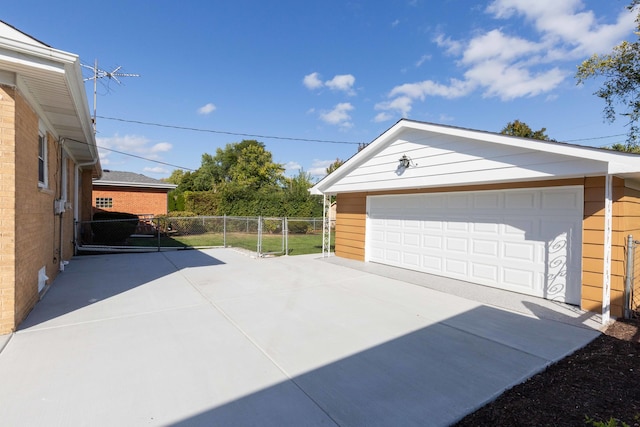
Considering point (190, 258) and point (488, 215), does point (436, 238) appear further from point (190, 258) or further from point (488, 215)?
point (190, 258)

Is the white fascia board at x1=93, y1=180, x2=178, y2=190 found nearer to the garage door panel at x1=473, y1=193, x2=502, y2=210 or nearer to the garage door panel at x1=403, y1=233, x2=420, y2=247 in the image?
the garage door panel at x1=403, y1=233, x2=420, y2=247

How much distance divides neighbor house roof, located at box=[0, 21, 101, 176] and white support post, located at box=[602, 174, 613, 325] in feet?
24.8

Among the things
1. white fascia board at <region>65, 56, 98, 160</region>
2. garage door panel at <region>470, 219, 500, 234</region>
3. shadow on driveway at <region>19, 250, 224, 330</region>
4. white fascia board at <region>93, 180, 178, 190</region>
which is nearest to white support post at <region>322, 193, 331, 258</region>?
shadow on driveway at <region>19, 250, 224, 330</region>

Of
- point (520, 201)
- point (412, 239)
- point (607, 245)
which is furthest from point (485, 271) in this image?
point (607, 245)

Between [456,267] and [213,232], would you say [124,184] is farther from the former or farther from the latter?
[456,267]

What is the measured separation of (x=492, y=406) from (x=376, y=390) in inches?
→ 36.8

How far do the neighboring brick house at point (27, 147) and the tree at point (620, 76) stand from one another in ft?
45.3

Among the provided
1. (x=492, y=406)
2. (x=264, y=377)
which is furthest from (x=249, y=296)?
(x=492, y=406)

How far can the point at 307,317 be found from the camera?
4773 millimetres

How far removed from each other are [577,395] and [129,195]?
23437 mm

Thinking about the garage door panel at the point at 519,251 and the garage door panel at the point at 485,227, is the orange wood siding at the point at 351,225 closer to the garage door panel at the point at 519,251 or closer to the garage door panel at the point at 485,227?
the garage door panel at the point at 485,227

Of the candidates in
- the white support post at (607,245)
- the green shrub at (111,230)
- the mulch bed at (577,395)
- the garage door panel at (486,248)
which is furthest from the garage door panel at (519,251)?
the green shrub at (111,230)

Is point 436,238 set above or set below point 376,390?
above

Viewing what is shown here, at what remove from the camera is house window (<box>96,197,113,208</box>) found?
20469 mm
